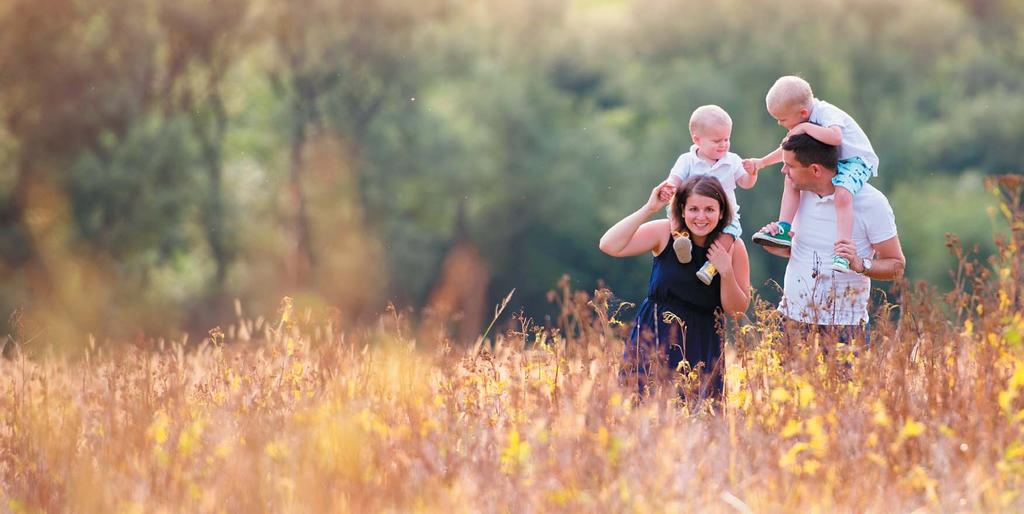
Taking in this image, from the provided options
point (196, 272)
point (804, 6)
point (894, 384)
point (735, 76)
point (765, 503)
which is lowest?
point (765, 503)

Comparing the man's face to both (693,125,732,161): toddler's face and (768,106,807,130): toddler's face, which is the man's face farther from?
(693,125,732,161): toddler's face

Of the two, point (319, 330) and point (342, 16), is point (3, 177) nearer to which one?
point (342, 16)

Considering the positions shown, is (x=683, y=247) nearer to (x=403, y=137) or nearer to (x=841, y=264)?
(x=841, y=264)

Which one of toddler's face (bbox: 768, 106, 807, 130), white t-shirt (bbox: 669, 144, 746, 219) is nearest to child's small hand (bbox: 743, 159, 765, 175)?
white t-shirt (bbox: 669, 144, 746, 219)

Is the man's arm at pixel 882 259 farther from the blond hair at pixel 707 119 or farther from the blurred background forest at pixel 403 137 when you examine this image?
the blurred background forest at pixel 403 137

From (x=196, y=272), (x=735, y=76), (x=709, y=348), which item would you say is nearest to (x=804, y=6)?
(x=735, y=76)

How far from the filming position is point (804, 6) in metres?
34.8

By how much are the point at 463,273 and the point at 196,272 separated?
7.15m

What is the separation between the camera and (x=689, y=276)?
18.0 ft

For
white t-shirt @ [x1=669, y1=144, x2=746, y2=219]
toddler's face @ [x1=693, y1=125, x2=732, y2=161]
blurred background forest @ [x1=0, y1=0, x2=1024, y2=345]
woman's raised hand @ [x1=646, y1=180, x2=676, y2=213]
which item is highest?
blurred background forest @ [x1=0, y1=0, x2=1024, y2=345]

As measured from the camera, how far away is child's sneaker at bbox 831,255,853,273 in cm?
554

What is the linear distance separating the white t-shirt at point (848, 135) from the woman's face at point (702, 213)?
83 cm

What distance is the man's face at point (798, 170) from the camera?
578cm

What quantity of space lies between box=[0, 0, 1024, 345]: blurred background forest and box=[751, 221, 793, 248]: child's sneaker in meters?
20.5
